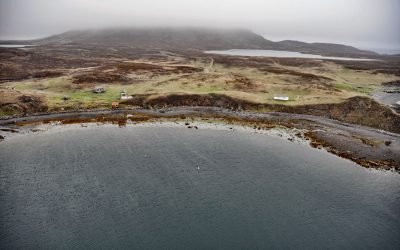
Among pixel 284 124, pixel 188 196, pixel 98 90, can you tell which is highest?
pixel 98 90

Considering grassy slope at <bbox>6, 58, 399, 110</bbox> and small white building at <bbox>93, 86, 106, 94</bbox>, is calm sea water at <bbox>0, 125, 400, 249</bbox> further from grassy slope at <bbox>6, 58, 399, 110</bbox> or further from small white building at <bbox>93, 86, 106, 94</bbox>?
small white building at <bbox>93, 86, 106, 94</bbox>

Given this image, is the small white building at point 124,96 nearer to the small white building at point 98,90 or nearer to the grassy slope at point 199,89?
the grassy slope at point 199,89

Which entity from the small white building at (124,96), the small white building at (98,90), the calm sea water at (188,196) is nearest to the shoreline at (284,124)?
the calm sea water at (188,196)

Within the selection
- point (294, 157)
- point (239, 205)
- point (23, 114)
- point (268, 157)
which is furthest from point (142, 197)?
point (23, 114)

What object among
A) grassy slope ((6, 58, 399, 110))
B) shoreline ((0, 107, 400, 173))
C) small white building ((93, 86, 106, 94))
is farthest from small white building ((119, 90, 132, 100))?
shoreline ((0, 107, 400, 173))

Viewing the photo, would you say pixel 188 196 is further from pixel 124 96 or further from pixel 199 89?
pixel 199 89

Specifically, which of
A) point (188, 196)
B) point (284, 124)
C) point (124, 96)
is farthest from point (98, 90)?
point (188, 196)
